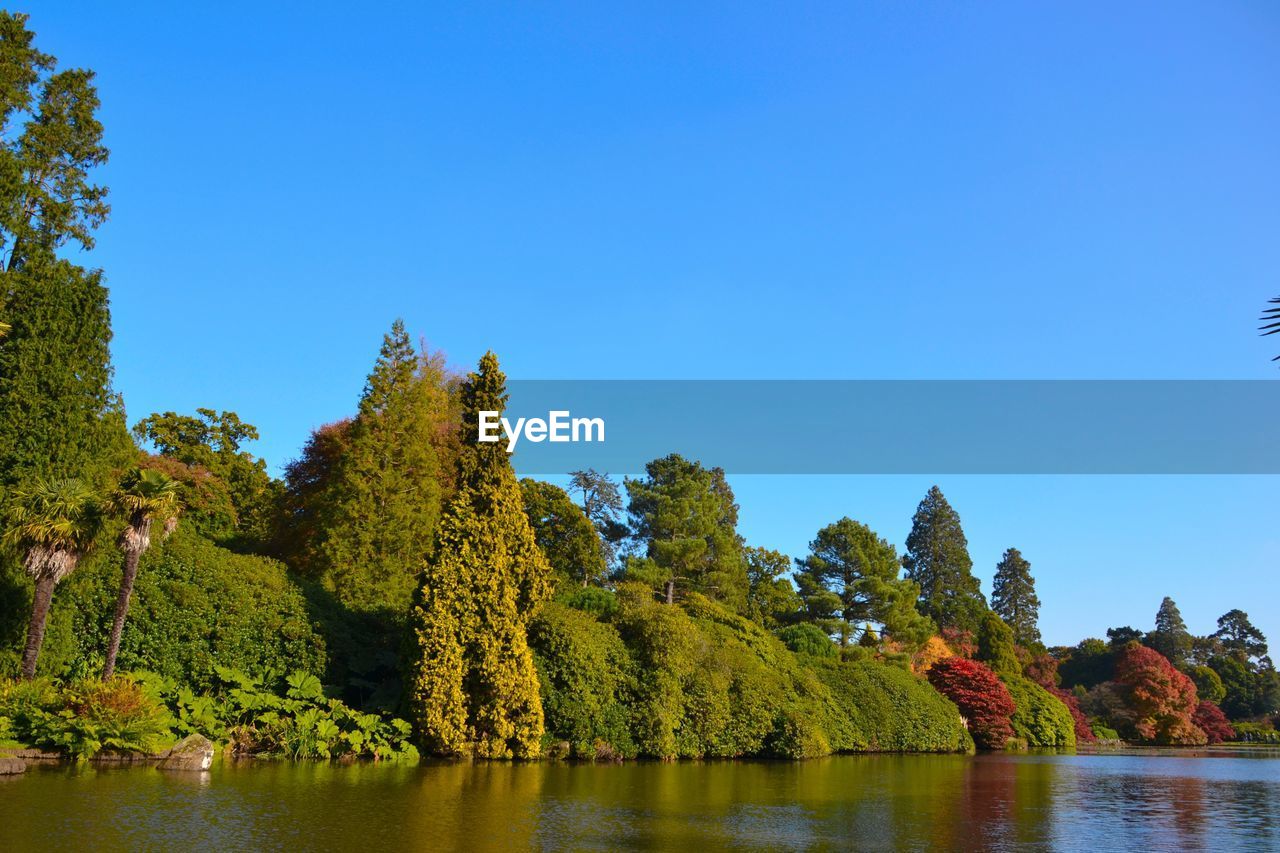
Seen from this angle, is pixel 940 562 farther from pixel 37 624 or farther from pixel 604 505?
pixel 37 624

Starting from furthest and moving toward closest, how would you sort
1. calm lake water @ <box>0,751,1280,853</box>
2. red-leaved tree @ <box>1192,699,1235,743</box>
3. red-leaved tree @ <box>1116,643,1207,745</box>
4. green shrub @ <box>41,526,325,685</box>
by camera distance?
1. red-leaved tree @ <box>1192,699,1235,743</box>
2. red-leaved tree @ <box>1116,643,1207,745</box>
3. green shrub @ <box>41,526,325,685</box>
4. calm lake water @ <box>0,751,1280,853</box>

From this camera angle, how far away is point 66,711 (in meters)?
14.8

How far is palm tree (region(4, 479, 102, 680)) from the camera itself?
15227 mm

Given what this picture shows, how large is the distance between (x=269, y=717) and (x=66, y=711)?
391 cm

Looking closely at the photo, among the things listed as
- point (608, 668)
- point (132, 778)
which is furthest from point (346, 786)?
point (608, 668)

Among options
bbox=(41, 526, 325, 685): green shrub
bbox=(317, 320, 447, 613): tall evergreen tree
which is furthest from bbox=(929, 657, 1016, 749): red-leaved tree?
bbox=(41, 526, 325, 685): green shrub

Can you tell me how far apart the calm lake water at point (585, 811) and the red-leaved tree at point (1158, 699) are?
39.2 m

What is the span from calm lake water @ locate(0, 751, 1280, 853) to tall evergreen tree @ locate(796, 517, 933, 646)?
25.7 metres

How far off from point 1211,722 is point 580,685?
Result: 57.9 meters

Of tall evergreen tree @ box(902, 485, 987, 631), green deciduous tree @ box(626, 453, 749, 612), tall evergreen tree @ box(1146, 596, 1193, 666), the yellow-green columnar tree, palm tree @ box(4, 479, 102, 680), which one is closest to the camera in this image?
palm tree @ box(4, 479, 102, 680)

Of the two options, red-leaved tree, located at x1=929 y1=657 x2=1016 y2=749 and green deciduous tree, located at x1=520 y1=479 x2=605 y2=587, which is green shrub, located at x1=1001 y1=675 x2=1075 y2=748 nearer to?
red-leaved tree, located at x1=929 y1=657 x2=1016 y2=749

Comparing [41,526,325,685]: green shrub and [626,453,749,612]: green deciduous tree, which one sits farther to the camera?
[626,453,749,612]: green deciduous tree

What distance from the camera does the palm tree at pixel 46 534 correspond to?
15.2 meters

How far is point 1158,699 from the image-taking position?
179 ft
